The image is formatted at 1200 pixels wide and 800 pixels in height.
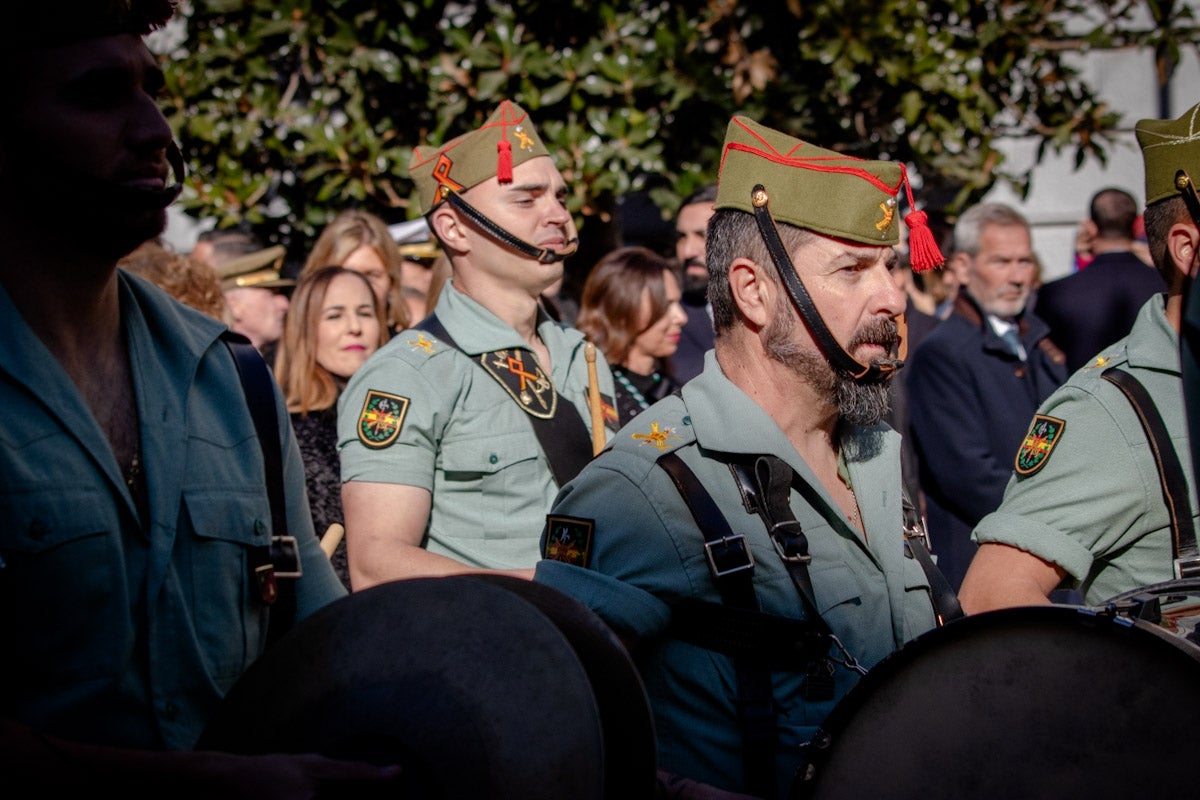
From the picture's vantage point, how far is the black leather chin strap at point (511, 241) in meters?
4.11

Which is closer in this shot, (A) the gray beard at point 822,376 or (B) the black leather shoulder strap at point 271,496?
(B) the black leather shoulder strap at point 271,496


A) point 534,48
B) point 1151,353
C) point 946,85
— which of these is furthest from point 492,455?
point 946,85

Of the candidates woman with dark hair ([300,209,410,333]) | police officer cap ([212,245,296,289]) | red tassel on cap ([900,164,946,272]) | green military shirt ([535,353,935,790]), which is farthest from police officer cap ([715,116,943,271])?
police officer cap ([212,245,296,289])

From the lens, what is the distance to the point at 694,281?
6559 millimetres

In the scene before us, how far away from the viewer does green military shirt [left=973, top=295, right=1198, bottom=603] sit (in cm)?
266

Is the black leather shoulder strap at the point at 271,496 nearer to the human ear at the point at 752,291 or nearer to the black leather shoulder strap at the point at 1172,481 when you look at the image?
the human ear at the point at 752,291

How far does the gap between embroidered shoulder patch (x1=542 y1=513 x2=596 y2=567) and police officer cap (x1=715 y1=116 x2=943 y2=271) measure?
75cm

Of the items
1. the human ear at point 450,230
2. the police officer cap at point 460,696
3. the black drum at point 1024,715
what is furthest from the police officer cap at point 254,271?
the black drum at point 1024,715

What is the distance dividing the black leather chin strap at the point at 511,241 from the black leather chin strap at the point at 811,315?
61.5 inches

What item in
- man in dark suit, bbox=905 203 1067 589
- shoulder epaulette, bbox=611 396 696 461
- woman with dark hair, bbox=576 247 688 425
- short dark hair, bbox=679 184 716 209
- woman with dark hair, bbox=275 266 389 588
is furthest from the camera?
short dark hair, bbox=679 184 716 209

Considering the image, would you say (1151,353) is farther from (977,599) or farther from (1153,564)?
(977,599)

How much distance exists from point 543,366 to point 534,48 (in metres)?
A: 3.50

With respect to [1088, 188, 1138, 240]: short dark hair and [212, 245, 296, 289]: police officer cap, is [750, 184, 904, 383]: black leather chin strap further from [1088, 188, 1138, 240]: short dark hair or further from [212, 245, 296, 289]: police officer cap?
[1088, 188, 1138, 240]: short dark hair

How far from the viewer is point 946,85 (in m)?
7.36
